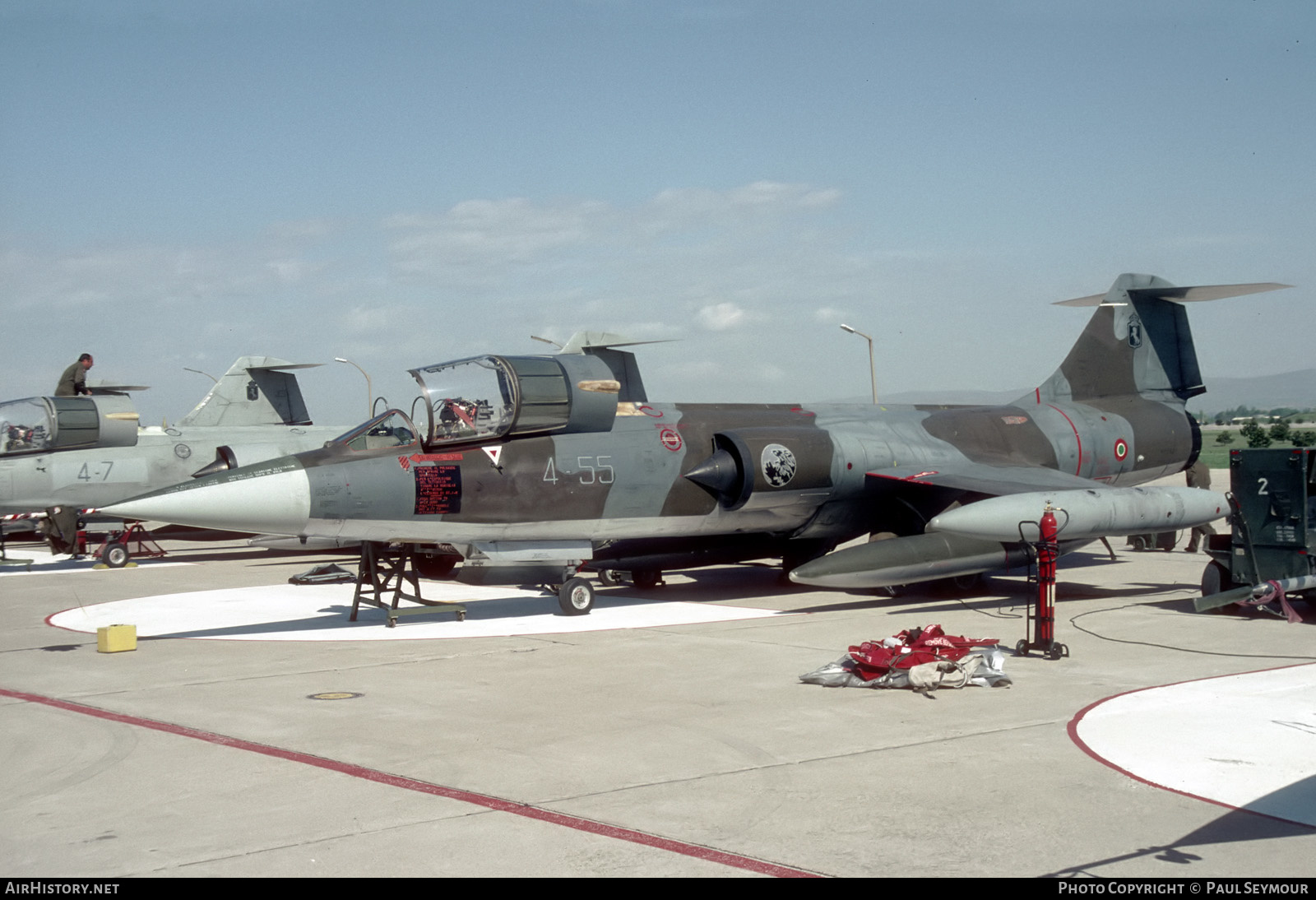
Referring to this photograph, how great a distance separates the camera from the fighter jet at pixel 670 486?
12.2 metres

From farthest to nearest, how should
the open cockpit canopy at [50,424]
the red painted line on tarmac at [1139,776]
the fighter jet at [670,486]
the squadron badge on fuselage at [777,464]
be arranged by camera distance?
the open cockpit canopy at [50,424] → the squadron badge on fuselage at [777,464] → the fighter jet at [670,486] → the red painted line on tarmac at [1139,776]

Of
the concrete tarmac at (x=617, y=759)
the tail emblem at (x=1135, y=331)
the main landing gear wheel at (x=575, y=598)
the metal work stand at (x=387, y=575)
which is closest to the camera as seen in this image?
the concrete tarmac at (x=617, y=759)

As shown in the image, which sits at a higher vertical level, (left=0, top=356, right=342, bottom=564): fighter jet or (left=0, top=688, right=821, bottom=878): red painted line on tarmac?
(left=0, top=356, right=342, bottom=564): fighter jet

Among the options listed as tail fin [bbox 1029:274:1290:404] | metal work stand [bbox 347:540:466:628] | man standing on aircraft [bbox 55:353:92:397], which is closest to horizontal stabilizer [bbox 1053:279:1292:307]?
tail fin [bbox 1029:274:1290:404]

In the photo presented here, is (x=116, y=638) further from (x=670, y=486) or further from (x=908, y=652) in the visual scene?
(x=908, y=652)

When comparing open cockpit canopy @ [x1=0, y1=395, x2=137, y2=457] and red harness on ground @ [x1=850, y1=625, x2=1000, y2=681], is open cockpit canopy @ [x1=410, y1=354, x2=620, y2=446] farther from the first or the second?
open cockpit canopy @ [x1=0, y1=395, x2=137, y2=457]

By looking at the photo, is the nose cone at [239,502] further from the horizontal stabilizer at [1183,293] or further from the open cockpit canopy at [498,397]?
the horizontal stabilizer at [1183,293]

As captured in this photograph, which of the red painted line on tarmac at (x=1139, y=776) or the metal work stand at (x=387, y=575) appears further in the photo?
the metal work stand at (x=387, y=575)

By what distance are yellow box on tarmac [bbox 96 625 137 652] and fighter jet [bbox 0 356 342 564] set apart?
9.20 metres

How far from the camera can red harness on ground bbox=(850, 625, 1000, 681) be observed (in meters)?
9.09

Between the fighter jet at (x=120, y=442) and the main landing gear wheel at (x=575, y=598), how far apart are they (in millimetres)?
10266

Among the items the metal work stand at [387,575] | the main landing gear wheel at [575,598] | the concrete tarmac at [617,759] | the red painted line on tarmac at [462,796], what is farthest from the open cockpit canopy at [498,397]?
the red painted line on tarmac at [462,796]

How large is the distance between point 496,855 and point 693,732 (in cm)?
266
